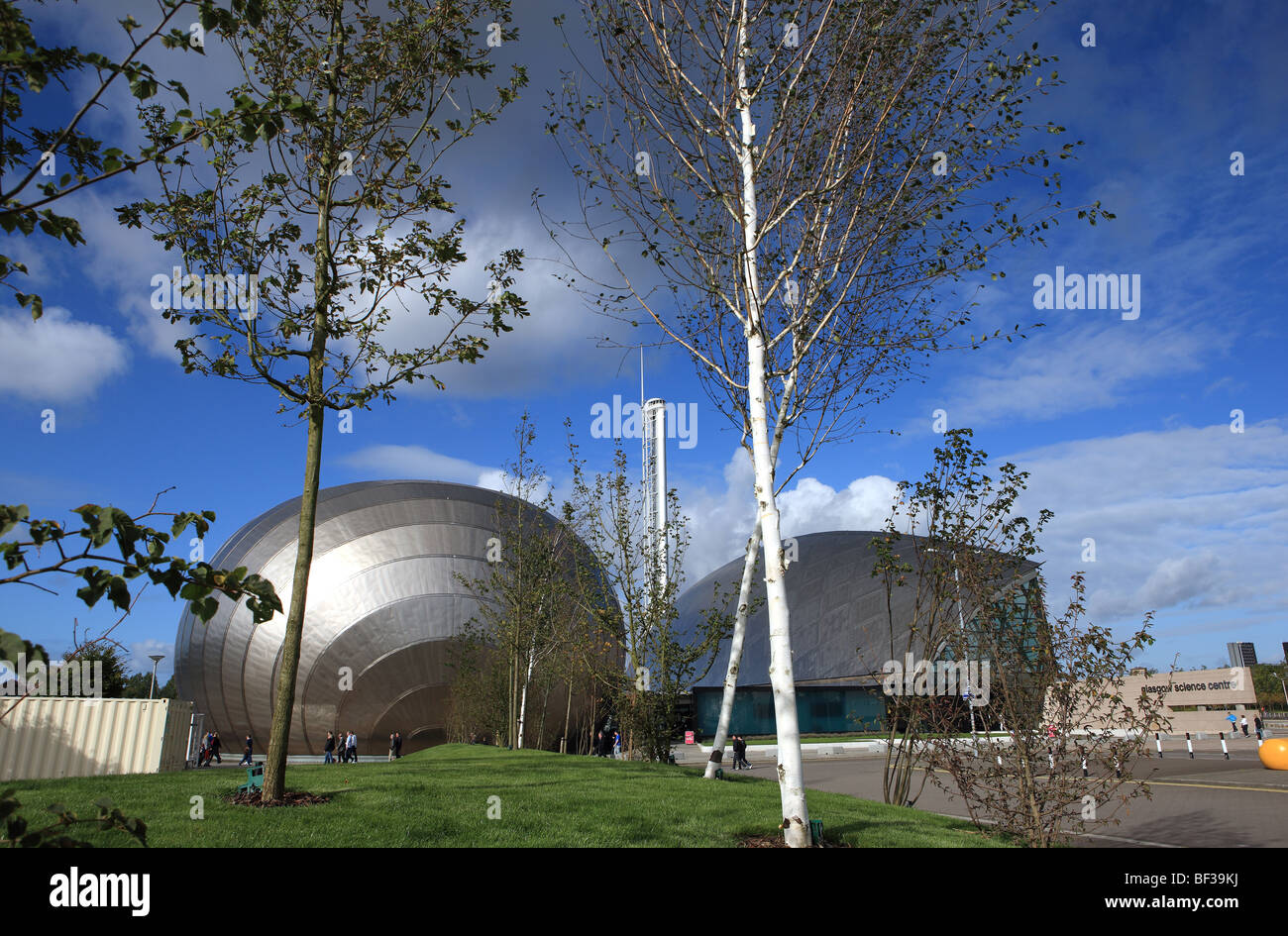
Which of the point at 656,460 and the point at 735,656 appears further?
the point at 656,460

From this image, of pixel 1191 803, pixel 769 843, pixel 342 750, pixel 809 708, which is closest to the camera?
pixel 769 843

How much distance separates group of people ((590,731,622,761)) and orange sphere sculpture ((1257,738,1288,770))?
71.7 feet

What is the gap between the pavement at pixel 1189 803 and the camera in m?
12.5

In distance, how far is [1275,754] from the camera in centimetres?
2556

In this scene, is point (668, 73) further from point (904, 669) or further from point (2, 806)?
point (2, 806)

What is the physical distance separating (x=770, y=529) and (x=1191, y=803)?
1560cm

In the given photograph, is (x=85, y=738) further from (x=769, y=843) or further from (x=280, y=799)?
(x=769, y=843)

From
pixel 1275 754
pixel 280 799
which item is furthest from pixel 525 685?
pixel 1275 754

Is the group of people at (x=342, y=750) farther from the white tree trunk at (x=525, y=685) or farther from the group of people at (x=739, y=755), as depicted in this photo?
the group of people at (x=739, y=755)

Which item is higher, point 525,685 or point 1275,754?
point 525,685

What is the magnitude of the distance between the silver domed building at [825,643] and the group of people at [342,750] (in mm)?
27358

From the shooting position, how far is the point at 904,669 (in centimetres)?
1266

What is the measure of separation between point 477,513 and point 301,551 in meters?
22.9
